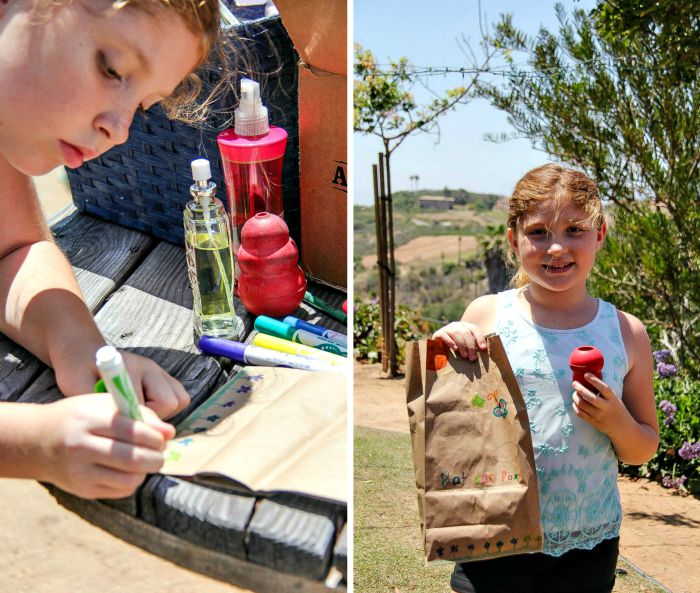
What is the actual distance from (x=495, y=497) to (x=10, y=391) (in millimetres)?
805

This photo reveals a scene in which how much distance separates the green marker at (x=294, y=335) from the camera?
5.29 ft

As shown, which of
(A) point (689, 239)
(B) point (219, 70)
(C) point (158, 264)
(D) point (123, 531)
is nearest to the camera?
(D) point (123, 531)

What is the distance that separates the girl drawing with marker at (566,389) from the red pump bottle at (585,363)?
0.03 ft

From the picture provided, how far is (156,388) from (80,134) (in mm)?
416

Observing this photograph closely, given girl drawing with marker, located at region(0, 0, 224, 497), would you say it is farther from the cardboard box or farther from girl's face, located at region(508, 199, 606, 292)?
girl's face, located at region(508, 199, 606, 292)

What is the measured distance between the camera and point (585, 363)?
1.42 metres

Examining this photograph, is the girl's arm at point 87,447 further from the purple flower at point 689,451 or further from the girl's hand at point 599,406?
the purple flower at point 689,451

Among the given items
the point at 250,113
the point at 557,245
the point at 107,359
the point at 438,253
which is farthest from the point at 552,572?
the point at 438,253

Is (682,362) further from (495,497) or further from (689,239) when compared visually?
(495,497)

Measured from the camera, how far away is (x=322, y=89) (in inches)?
72.3

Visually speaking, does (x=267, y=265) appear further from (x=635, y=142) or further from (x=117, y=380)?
(x=635, y=142)

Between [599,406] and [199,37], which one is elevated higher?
[199,37]

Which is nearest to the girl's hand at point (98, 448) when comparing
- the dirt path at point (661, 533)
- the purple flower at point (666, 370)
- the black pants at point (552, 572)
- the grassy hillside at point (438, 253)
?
the black pants at point (552, 572)

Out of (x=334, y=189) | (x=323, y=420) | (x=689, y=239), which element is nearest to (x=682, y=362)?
(x=689, y=239)
